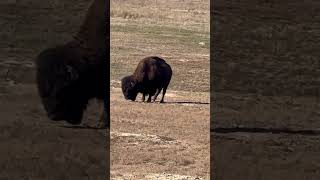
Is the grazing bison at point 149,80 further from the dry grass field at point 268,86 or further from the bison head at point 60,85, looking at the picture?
the bison head at point 60,85

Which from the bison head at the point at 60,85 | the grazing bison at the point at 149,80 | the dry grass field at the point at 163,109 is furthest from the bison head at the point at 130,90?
the bison head at the point at 60,85

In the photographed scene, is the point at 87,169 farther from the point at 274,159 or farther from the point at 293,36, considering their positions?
the point at 293,36

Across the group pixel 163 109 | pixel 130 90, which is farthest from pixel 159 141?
pixel 130 90

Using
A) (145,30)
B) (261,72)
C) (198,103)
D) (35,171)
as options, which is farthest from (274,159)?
(145,30)

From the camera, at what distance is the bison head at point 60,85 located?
2.72 metres

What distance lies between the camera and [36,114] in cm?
277

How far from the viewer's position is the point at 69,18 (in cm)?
269

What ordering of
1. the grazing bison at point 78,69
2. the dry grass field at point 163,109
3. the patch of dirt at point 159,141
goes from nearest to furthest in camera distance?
1. the grazing bison at point 78,69
2. the patch of dirt at point 159,141
3. the dry grass field at point 163,109

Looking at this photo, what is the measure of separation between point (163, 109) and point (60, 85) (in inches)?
162

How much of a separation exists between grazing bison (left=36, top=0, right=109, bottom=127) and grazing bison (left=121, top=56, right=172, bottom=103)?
4674mm

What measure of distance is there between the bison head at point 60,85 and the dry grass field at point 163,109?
4.62 ft

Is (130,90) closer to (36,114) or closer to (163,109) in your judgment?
(163,109)

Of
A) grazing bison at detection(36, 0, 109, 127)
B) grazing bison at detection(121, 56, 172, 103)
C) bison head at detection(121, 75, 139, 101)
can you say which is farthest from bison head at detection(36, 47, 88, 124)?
bison head at detection(121, 75, 139, 101)

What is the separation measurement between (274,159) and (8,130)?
1118 millimetres
